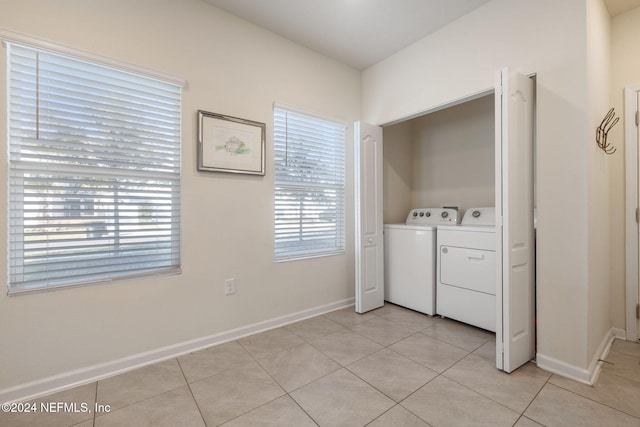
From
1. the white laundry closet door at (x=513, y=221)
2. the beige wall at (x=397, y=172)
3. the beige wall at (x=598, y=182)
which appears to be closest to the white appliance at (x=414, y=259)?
the beige wall at (x=397, y=172)

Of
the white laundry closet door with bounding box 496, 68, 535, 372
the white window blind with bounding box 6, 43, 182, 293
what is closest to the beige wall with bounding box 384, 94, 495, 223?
the white laundry closet door with bounding box 496, 68, 535, 372

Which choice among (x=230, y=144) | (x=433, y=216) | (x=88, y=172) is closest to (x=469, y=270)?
(x=433, y=216)

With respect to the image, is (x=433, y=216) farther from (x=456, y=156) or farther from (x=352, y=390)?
(x=352, y=390)

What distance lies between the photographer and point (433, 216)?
3297 millimetres

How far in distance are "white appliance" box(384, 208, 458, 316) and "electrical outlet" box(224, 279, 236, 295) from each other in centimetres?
176

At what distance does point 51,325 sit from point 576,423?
117 inches

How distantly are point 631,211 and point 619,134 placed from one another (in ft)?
2.16

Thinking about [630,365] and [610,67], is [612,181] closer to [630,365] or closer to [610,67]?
[610,67]

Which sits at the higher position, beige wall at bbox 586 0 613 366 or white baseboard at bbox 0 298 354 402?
beige wall at bbox 586 0 613 366

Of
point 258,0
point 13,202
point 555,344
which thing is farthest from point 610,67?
point 13,202

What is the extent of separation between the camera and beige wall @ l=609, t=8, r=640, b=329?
235cm

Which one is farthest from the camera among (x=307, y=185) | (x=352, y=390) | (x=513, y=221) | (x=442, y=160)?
(x=442, y=160)

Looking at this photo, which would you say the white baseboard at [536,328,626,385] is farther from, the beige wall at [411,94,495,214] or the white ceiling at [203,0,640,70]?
the white ceiling at [203,0,640,70]

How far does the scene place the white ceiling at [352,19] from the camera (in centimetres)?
229
